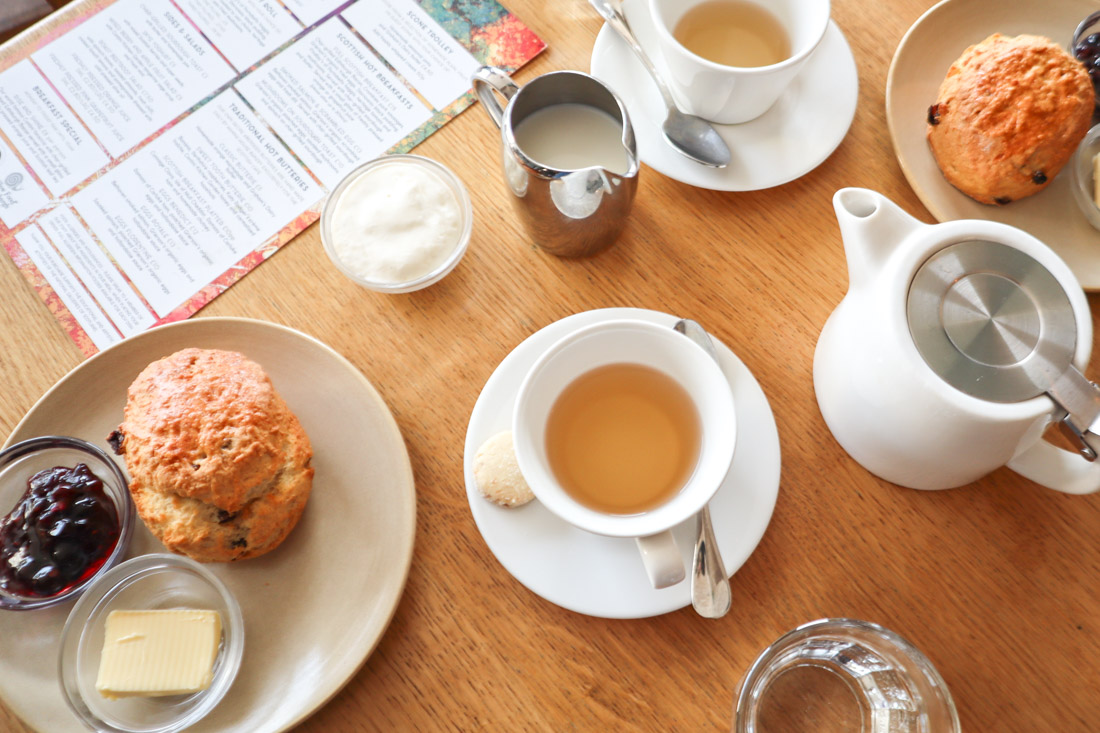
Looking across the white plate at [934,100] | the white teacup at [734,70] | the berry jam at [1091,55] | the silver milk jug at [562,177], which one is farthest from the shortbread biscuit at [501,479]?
the berry jam at [1091,55]

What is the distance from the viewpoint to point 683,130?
989 millimetres

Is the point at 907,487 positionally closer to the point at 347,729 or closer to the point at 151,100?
the point at 347,729

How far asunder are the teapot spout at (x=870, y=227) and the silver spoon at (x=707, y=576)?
7.5 inches

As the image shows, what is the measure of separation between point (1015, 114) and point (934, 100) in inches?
5.9

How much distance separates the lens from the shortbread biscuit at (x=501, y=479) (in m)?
0.84

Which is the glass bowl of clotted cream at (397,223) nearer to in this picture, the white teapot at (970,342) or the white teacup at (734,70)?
the white teacup at (734,70)

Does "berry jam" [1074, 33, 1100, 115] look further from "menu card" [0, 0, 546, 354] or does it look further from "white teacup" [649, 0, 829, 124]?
"menu card" [0, 0, 546, 354]

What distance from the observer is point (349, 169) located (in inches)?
42.0

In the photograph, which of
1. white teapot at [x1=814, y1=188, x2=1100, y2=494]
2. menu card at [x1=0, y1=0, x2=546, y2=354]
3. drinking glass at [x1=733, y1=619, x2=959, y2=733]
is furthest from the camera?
menu card at [x1=0, y1=0, x2=546, y2=354]

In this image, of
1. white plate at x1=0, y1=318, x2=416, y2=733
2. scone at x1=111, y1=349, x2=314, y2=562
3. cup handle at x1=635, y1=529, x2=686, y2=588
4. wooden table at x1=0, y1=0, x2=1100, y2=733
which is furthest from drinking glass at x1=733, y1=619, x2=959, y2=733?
scone at x1=111, y1=349, x2=314, y2=562

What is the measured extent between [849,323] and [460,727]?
2.16 feet

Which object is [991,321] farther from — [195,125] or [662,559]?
[195,125]

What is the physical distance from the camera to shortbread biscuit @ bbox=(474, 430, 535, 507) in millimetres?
837

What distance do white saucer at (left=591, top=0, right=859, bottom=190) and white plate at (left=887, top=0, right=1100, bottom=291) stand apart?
7 cm
